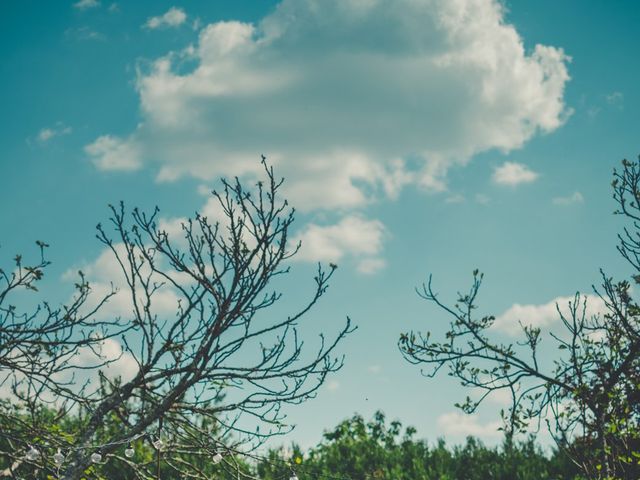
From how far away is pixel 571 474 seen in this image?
38.8ft

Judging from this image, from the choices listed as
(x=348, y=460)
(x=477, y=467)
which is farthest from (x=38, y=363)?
(x=477, y=467)

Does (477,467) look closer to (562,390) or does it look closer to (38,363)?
(562,390)

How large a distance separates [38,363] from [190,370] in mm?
1795

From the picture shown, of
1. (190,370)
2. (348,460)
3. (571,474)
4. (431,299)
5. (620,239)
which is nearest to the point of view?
(190,370)

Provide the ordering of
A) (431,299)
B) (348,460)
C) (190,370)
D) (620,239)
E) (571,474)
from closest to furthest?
1. (190,370)
2. (620,239)
3. (431,299)
4. (571,474)
5. (348,460)

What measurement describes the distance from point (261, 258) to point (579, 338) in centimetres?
409

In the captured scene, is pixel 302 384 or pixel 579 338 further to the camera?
pixel 579 338

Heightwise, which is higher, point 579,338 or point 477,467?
point 579,338

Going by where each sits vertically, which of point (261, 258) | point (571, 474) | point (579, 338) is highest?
point (261, 258)

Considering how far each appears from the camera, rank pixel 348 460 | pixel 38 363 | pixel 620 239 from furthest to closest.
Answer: pixel 348 460
pixel 620 239
pixel 38 363

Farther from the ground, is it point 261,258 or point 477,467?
point 261,258

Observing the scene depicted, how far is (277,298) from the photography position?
21.5 feet

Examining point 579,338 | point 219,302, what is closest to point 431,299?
point 579,338

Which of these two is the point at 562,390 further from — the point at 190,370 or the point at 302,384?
the point at 190,370
